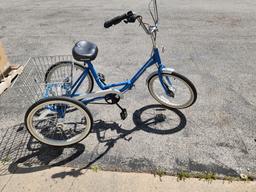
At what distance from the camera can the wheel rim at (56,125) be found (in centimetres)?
311

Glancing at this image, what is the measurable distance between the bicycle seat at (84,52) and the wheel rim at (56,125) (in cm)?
57

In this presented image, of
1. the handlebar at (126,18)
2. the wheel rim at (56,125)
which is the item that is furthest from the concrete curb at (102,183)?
the handlebar at (126,18)

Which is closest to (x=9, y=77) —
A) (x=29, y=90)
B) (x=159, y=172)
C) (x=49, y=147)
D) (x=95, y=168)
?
(x=29, y=90)

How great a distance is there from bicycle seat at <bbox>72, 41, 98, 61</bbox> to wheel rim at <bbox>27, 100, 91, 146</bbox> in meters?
0.57

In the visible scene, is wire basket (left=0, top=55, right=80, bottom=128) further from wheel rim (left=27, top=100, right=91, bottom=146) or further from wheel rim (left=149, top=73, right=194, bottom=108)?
wheel rim (left=149, top=73, right=194, bottom=108)

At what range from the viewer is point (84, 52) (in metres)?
3.15

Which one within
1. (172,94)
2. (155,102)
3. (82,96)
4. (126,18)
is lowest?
(155,102)

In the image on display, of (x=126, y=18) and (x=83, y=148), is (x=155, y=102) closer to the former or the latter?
(x=83, y=148)

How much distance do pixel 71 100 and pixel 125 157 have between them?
3.09ft

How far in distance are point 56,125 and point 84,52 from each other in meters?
1.02

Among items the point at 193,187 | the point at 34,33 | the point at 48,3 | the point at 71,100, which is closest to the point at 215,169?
the point at 193,187

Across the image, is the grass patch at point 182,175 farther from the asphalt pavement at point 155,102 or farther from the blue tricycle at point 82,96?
the blue tricycle at point 82,96

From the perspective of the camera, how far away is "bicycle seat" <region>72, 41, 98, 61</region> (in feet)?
10.2

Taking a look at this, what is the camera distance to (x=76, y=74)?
177 inches
